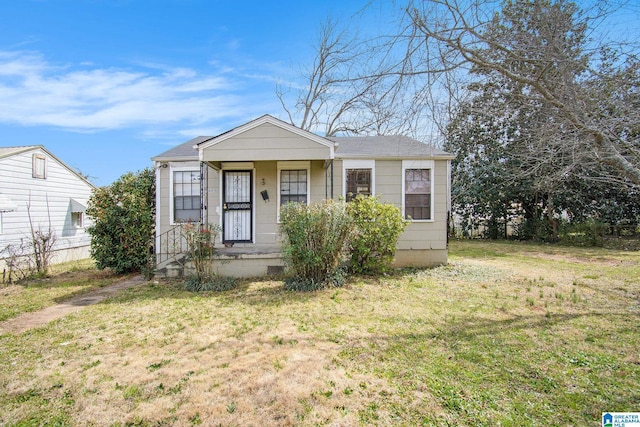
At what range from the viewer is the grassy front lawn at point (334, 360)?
2451mm

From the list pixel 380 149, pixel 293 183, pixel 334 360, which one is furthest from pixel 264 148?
pixel 334 360

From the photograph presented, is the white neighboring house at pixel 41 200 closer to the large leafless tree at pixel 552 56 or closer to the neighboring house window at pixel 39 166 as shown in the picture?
the neighboring house window at pixel 39 166

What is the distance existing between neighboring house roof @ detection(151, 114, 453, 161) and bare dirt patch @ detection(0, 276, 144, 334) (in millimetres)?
3552

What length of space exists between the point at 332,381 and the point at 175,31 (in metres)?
10.6

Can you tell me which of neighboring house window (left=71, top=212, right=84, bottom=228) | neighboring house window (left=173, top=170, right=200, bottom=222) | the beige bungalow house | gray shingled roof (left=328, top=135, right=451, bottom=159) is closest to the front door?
the beige bungalow house

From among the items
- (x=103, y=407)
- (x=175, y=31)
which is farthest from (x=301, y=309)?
(x=175, y=31)

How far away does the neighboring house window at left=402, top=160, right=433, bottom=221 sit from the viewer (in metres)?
8.50

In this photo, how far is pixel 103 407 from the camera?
2572mm

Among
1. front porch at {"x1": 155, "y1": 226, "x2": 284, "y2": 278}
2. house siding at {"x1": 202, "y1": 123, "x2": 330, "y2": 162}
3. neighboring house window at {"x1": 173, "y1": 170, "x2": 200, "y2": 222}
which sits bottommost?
front porch at {"x1": 155, "y1": 226, "x2": 284, "y2": 278}

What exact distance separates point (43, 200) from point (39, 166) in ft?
4.12

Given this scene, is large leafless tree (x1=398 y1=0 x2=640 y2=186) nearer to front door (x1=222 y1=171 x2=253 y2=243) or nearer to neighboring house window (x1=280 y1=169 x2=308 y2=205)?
neighboring house window (x1=280 y1=169 x2=308 y2=205)

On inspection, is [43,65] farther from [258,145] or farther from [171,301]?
[171,301]

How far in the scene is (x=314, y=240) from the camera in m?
6.17

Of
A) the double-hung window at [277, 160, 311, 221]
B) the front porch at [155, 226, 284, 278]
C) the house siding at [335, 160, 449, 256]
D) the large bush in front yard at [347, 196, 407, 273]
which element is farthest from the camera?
the double-hung window at [277, 160, 311, 221]
